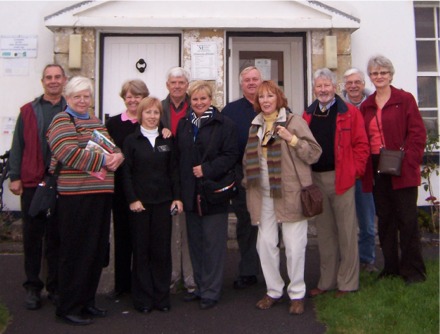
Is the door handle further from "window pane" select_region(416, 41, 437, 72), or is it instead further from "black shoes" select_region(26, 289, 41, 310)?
"window pane" select_region(416, 41, 437, 72)

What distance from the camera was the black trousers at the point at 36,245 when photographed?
4.59 m

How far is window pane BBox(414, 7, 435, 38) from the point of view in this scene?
8102 millimetres

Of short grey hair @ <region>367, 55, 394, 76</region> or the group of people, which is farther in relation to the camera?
short grey hair @ <region>367, 55, 394, 76</region>

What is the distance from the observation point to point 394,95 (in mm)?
4805

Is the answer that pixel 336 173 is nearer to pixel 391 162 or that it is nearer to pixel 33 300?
pixel 391 162

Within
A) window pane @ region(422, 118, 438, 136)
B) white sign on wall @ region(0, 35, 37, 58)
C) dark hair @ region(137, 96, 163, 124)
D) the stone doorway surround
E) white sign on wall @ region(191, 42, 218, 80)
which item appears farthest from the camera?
window pane @ region(422, 118, 438, 136)

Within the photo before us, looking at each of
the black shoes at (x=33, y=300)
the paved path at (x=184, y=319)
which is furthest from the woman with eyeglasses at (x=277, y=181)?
the black shoes at (x=33, y=300)

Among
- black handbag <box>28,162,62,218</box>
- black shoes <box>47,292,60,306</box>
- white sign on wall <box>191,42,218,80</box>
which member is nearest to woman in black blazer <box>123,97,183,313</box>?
black handbag <box>28,162,62,218</box>

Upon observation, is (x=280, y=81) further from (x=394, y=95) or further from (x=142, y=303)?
(x=142, y=303)

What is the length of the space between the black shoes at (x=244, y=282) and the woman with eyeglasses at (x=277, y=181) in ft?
1.89

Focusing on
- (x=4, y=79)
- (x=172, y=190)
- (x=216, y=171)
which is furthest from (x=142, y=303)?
(x=4, y=79)

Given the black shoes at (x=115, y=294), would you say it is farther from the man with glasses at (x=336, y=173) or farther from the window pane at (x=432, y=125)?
the window pane at (x=432, y=125)

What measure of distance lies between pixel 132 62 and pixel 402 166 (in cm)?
433

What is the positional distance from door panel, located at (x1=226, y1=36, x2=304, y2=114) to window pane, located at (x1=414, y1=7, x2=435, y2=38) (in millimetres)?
1850
